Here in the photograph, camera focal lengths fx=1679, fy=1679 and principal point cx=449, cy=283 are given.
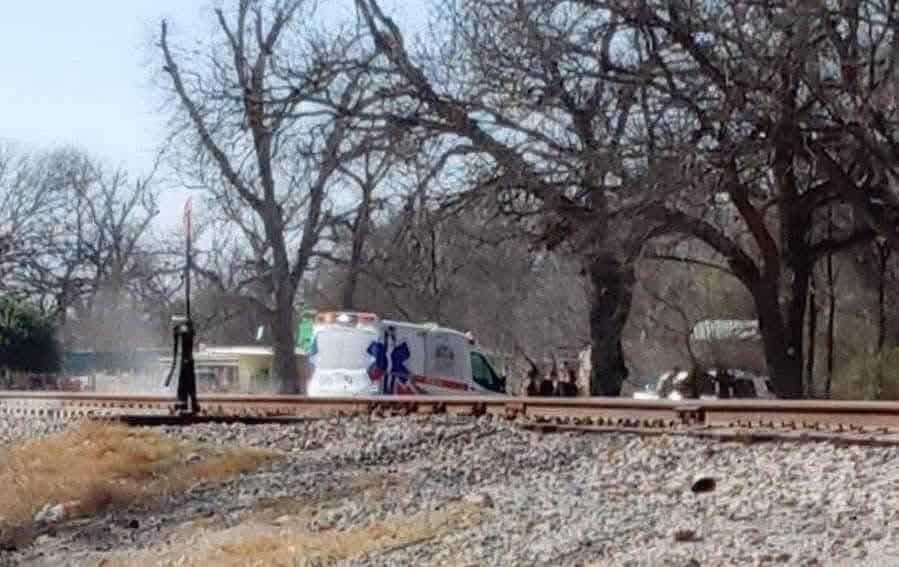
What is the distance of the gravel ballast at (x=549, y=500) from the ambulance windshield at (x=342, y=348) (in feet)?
54.2

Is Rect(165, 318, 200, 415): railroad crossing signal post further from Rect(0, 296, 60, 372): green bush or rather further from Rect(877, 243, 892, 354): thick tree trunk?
Rect(0, 296, 60, 372): green bush

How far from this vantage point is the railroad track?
14.4 meters

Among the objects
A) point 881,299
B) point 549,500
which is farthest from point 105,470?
point 881,299

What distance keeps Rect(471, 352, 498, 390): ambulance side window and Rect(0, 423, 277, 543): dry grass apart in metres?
18.1

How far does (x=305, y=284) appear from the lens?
72000 millimetres

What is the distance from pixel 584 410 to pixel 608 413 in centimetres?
44

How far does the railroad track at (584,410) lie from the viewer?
1441cm

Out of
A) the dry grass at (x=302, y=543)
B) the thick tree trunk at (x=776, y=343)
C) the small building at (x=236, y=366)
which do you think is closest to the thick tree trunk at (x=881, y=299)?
the thick tree trunk at (x=776, y=343)

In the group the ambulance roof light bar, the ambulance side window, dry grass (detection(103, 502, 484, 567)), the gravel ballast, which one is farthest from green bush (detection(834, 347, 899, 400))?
dry grass (detection(103, 502, 484, 567))

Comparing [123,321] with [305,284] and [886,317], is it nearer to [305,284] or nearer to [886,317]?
[305,284]

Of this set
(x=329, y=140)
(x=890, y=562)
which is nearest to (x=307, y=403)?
(x=329, y=140)

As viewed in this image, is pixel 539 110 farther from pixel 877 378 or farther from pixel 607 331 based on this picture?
pixel 877 378

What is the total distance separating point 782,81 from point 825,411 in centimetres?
1052

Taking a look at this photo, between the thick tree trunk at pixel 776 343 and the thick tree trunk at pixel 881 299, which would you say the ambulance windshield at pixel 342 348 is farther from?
the thick tree trunk at pixel 881 299
